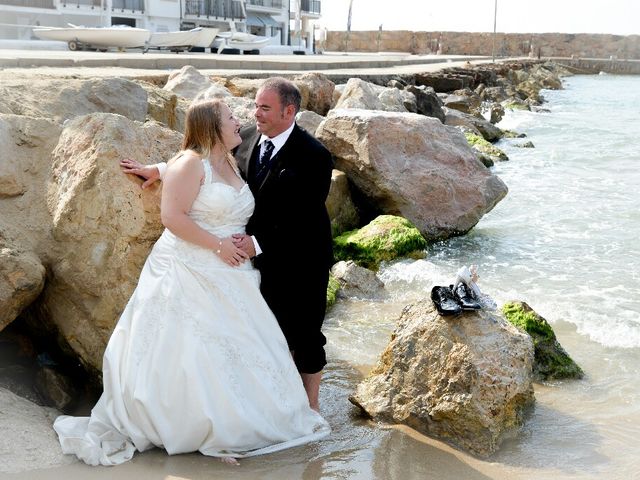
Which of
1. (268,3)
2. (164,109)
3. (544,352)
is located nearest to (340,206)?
(164,109)

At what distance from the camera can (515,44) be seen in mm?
76062

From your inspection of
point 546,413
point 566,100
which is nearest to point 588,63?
point 566,100

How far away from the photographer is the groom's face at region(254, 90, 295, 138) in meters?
4.29

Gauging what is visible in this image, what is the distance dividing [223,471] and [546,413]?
89.2 inches

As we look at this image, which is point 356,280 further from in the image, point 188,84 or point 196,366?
point 188,84

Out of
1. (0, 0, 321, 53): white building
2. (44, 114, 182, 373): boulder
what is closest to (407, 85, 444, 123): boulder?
(44, 114, 182, 373): boulder

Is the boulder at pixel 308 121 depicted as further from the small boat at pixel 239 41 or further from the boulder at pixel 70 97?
the small boat at pixel 239 41

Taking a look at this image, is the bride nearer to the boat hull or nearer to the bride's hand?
the bride's hand

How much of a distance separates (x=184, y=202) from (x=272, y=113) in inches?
27.4

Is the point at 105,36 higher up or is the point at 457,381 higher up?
the point at 105,36

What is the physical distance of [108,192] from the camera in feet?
15.0

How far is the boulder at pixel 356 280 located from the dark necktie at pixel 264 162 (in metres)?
3.22

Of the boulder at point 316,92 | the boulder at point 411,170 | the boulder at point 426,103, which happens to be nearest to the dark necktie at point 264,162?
the boulder at point 411,170

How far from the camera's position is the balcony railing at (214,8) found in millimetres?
48312
